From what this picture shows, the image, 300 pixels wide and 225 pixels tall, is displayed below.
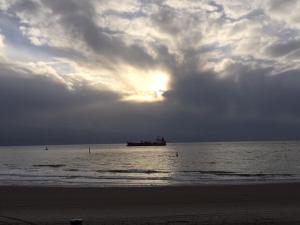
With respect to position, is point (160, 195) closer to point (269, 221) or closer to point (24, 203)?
point (24, 203)

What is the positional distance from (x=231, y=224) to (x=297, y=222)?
208 centimetres

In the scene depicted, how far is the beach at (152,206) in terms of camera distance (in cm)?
1452

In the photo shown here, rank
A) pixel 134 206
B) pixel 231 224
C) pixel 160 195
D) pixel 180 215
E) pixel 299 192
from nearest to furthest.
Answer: pixel 231 224 < pixel 180 215 < pixel 134 206 < pixel 160 195 < pixel 299 192

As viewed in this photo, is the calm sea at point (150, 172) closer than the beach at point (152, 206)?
No

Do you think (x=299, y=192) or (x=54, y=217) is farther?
(x=299, y=192)

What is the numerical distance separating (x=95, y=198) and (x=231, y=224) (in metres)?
11.1

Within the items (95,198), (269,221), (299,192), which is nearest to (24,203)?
(95,198)

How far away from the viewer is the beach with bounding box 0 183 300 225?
47.6 feet

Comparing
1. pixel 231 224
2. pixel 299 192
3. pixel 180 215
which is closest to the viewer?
pixel 231 224

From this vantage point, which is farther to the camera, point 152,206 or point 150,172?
point 150,172

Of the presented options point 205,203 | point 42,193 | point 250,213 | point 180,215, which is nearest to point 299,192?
point 205,203

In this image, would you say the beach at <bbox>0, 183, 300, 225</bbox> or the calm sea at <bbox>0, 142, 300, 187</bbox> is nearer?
the beach at <bbox>0, 183, 300, 225</bbox>

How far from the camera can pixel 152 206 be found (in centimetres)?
1936

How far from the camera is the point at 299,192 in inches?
1002
